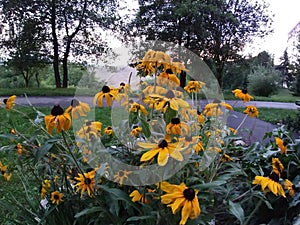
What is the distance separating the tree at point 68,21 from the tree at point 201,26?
96cm

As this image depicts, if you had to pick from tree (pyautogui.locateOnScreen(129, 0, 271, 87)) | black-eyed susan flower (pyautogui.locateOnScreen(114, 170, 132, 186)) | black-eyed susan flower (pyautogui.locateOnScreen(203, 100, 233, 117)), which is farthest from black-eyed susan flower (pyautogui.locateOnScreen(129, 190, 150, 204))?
tree (pyautogui.locateOnScreen(129, 0, 271, 87))

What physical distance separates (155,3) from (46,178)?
28.4ft

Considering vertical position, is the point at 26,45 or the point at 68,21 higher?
the point at 68,21

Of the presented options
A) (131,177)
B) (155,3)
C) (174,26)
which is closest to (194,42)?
(174,26)

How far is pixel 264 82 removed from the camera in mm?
11258

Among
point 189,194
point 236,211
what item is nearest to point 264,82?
point 236,211

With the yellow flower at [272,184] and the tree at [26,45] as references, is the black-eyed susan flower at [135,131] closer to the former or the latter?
the yellow flower at [272,184]

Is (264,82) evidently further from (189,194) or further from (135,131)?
(189,194)

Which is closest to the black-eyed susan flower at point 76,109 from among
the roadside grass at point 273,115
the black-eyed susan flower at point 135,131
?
the black-eyed susan flower at point 135,131

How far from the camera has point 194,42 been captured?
8.83m

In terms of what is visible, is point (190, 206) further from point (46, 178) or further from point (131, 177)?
point (46, 178)

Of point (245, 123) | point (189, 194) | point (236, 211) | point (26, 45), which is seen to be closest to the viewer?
point (189, 194)

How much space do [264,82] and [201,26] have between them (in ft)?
12.8

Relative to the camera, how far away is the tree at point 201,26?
8.56 meters
